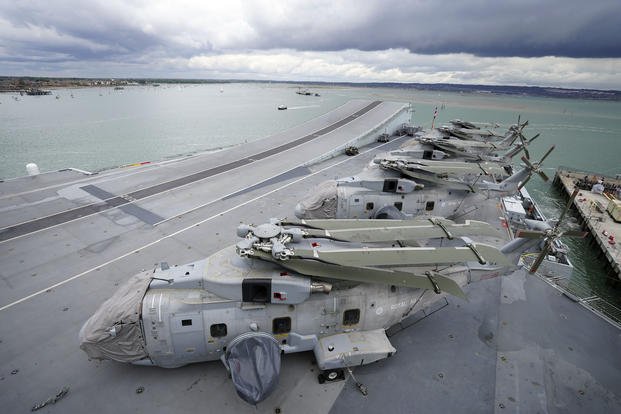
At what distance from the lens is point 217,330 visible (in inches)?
337

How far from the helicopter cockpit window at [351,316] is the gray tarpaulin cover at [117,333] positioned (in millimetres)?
5583

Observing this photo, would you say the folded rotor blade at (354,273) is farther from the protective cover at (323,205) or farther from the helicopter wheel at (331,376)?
the protective cover at (323,205)

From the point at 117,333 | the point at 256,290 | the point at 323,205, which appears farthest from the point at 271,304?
the point at 323,205

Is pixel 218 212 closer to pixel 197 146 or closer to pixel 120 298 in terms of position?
pixel 120 298

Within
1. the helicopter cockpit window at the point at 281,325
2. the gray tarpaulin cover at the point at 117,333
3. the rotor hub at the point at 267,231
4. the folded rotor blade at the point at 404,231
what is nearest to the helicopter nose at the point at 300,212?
the folded rotor blade at the point at 404,231

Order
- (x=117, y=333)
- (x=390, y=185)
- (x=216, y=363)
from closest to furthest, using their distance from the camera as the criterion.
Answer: (x=117, y=333) → (x=216, y=363) → (x=390, y=185)

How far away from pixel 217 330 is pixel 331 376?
3581 mm

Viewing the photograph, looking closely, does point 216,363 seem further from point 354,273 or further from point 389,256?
point 389,256

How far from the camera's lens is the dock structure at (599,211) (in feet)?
76.1

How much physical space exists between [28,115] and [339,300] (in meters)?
94.0

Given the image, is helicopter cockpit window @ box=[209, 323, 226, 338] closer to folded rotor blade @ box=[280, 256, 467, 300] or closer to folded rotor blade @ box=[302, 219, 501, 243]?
folded rotor blade @ box=[280, 256, 467, 300]

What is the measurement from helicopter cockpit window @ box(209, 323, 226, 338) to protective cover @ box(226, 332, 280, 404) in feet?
1.37

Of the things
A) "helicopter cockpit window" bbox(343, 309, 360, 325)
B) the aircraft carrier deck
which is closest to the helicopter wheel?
the aircraft carrier deck

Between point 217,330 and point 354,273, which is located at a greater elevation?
point 354,273
